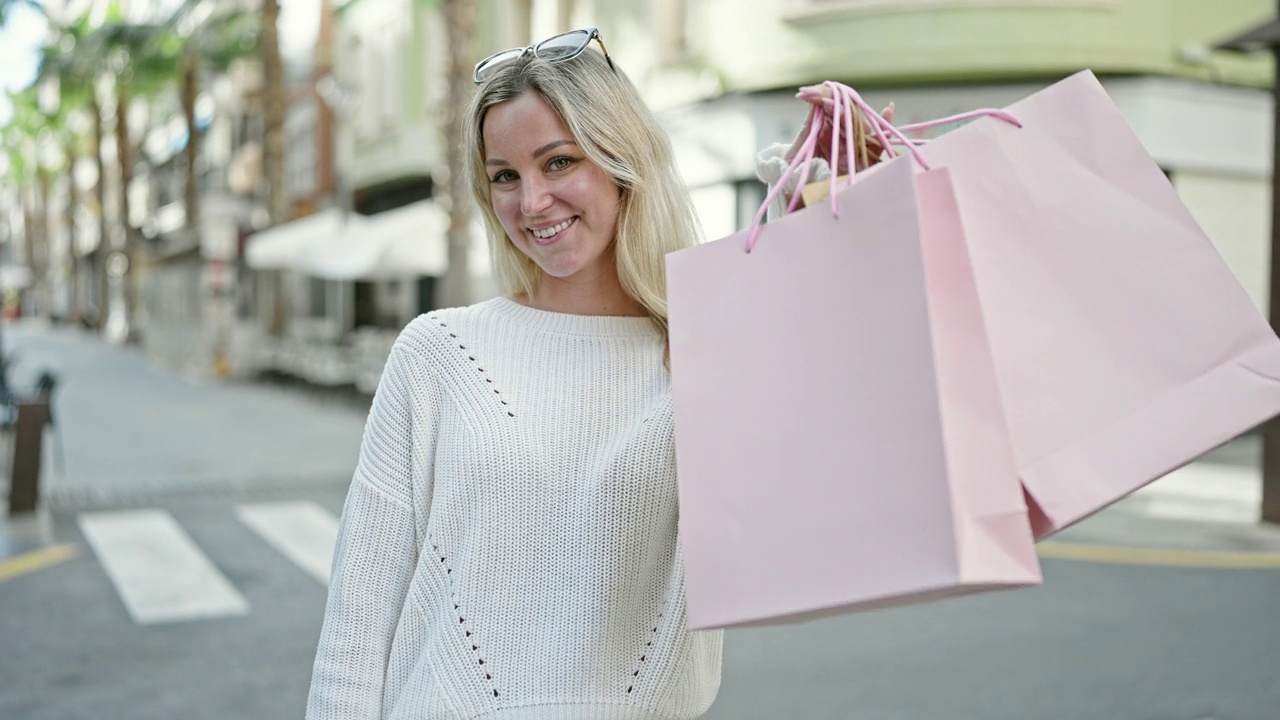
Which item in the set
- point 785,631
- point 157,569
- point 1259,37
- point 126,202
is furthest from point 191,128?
point 785,631

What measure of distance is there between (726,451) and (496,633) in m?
0.54

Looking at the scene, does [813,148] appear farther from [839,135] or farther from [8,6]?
[8,6]

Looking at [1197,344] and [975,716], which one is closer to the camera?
[1197,344]

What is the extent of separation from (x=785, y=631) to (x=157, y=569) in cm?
379

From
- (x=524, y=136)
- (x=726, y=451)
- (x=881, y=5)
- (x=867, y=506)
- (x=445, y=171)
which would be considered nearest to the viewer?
(x=867, y=506)

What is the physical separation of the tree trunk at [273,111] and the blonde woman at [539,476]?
25464 mm

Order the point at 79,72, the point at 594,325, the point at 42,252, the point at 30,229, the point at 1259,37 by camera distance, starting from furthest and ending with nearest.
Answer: the point at 30,229 < the point at 42,252 < the point at 79,72 < the point at 1259,37 < the point at 594,325

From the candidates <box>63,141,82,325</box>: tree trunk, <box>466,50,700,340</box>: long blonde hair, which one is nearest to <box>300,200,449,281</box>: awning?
<box>466,50,700,340</box>: long blonde hair

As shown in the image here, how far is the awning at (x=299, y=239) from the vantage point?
2138 centimetres

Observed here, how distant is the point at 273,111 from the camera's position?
26344mm

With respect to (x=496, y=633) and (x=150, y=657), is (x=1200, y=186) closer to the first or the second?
(x=150, y=657)

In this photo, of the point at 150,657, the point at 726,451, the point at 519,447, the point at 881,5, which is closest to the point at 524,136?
the point at 519,447

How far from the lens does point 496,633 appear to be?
1768mm

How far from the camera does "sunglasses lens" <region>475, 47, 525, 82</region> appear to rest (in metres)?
1.82
